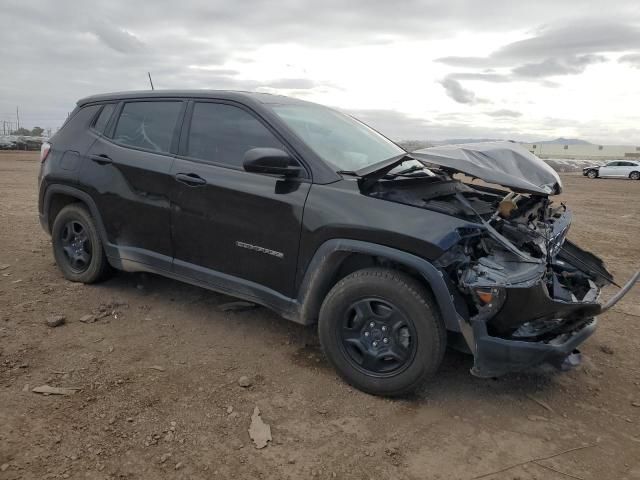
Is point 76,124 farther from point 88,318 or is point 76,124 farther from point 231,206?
point 231,206

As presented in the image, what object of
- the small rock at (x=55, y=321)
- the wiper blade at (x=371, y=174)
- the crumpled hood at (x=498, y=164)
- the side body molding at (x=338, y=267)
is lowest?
the small rock at (x=55, y=321)

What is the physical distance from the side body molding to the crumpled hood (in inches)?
28.7

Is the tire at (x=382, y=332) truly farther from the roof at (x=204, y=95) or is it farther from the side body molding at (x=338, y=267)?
the roof at (x=204, y=95)

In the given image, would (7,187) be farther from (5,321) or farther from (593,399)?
(593,399)

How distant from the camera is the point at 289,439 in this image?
2.77 meters

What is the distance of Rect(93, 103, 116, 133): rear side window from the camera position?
4.62m

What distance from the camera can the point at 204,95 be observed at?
159 inches

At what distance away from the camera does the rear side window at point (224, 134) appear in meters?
3.71

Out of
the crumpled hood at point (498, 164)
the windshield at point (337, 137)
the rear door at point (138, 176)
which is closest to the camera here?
the crumpled hood at point (498, 164)

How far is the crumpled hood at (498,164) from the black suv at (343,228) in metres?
0.02

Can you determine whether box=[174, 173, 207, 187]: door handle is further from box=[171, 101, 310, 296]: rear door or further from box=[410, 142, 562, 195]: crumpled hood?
box=[410, 142, 562, 195]: crumpled hood

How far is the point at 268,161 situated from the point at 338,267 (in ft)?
2.74

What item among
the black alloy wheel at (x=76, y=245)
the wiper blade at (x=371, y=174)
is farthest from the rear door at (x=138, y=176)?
the wiper blade at (x=371, y=174)

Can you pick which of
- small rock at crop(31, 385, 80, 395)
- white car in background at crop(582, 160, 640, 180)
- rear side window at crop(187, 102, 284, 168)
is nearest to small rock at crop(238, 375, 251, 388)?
small rock at crop(31, 385, 80, 395)
